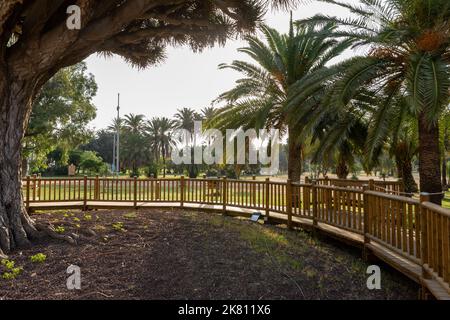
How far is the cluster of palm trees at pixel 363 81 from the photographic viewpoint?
7781mm

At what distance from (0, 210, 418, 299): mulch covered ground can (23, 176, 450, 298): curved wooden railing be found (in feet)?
2.31

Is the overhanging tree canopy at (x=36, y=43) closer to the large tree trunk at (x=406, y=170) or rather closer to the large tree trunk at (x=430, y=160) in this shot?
the large tree trunk at (x=430, y=160)

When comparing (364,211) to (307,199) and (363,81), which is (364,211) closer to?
(307,199)

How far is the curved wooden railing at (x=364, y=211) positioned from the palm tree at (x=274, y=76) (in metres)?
3.16

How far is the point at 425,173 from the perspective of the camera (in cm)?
899

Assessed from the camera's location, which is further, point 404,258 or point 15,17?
point 15,17

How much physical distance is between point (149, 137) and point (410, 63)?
4941 cm

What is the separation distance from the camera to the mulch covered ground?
4.73 meters

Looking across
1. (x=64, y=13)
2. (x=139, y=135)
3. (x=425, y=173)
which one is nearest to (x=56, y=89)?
(x=64, y=13)

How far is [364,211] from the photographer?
21.0 feet

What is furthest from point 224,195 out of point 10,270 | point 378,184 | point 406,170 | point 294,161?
point 406,170

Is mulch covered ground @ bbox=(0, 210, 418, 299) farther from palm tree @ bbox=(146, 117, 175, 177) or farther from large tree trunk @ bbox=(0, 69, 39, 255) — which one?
palm tree @ bbox=(146, 117, 175, 177)

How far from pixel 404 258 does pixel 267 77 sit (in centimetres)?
1004
